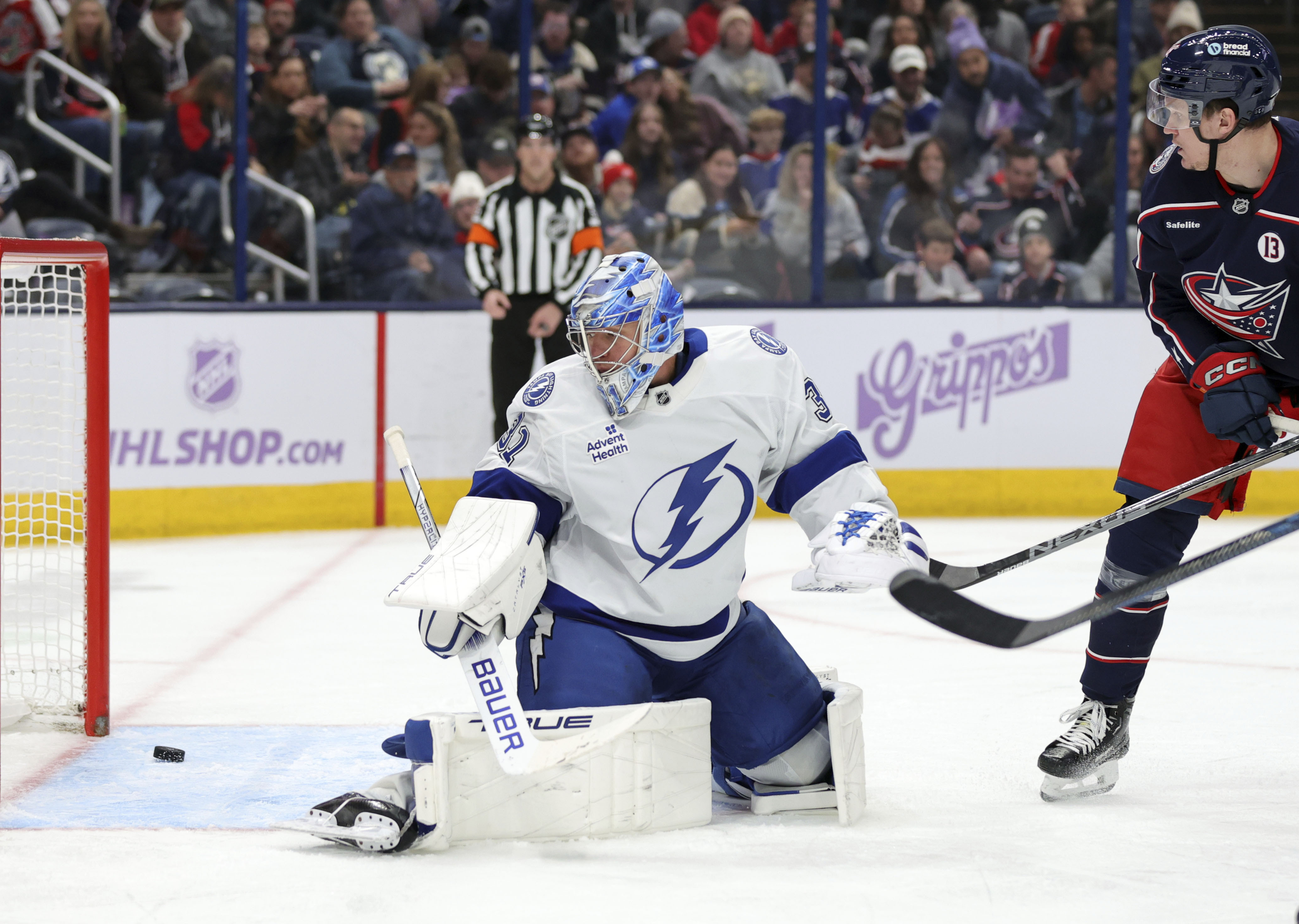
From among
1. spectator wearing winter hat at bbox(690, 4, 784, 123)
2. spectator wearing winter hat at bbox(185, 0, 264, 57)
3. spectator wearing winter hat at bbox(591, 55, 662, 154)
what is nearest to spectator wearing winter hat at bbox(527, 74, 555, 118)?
spectator wearing winter hat at bbox(591, 55, 662, 154)

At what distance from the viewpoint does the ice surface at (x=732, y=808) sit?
2.07 m

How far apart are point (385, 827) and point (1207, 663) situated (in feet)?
7.41

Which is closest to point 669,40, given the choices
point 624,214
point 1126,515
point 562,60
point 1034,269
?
point 562,60

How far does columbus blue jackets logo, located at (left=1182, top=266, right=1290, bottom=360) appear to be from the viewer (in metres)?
2.50

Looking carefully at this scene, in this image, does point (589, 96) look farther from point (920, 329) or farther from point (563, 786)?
point (563, 786)

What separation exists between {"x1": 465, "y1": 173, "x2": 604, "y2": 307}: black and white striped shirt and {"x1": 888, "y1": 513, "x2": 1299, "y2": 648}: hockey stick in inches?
150

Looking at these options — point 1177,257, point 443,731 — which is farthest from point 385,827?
point 1177,257

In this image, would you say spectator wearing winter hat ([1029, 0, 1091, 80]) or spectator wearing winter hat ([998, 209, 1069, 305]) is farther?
spectator wearing winter hat ([1029, 0, 1091, 80])

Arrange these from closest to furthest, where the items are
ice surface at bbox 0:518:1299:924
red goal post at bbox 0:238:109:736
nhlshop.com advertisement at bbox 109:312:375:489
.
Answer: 1. ice surface at bbox 0:518:1299:924
2. red goal post at bbox 0:238:109:736
3. nhlshop.com advertisement at bbox 109:312:375:489

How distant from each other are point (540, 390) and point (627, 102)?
4.78 meters

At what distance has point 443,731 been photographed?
7.36 feet

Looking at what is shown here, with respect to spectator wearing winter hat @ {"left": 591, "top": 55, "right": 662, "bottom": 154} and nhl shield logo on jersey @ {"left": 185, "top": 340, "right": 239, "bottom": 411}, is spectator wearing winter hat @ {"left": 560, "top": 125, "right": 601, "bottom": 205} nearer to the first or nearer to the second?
spectator wearing winter hat @ {"left": 591, "top": 55, "right": 662, "bottom": 154}

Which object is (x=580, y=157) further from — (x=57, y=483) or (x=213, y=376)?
(x=57, y=483)

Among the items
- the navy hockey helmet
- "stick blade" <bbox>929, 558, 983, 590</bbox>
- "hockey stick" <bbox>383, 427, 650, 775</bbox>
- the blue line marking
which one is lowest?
the blue line marking
